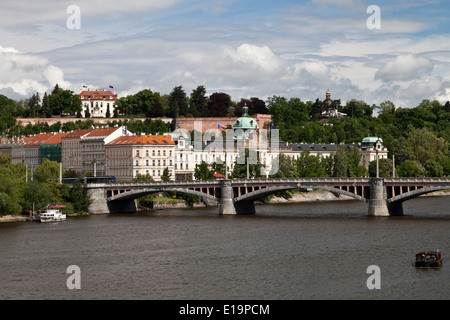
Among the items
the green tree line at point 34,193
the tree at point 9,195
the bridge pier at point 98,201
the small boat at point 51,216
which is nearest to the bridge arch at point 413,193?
the small boat at point 51,216

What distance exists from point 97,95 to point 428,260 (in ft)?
450

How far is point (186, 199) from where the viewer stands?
119 meters

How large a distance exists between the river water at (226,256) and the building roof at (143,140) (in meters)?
36.3

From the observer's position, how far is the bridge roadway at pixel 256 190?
9375cm

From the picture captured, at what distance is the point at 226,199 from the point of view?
10256 cm

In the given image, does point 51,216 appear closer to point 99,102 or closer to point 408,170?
point 408,170

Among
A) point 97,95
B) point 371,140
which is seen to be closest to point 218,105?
point 97,95

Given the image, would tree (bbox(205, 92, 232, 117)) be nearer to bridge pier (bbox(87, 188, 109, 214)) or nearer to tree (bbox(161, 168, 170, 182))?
tree (bbox(161, 168, 170, 182))

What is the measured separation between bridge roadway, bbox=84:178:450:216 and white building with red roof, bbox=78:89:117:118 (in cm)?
7713

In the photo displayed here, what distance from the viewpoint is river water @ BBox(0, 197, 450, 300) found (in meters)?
52.8

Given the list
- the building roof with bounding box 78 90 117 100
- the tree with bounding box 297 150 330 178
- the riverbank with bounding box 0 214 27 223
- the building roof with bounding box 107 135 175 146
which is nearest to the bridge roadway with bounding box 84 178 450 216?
the riverbank with bounding box 0 214 27 223
